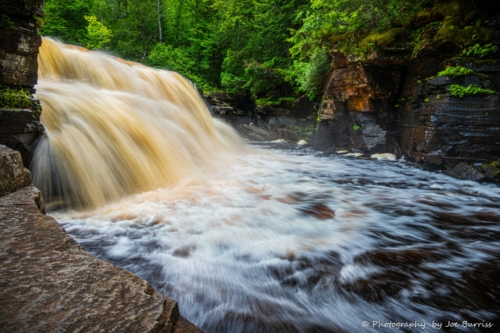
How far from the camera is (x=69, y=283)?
3.57ft

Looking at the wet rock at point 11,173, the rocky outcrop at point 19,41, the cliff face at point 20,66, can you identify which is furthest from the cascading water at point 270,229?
the wet rock at point 11,173

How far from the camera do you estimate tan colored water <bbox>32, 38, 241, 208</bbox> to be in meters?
3.84

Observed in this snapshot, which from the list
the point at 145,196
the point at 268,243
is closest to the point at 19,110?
the point at 145,196

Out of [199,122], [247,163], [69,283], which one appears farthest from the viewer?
[199,122]

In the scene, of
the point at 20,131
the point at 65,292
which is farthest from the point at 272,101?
the point at 65,292

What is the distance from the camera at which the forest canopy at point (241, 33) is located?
27.0 ft

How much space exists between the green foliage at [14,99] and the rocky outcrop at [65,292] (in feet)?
9.29

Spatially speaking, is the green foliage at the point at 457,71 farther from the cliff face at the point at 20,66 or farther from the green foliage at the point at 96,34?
the green foliage at the point at 96,34

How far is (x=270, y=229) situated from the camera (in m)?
3.24

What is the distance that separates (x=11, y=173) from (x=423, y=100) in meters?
8.75

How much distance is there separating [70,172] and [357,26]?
8.75m

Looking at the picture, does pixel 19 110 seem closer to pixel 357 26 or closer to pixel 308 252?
pixel 308 252

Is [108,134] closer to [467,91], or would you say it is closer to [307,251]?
[307,251]

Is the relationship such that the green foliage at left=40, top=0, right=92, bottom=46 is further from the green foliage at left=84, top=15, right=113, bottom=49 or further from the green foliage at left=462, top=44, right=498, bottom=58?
the green foliage at left=462, top=44, right=498, bottom=58
